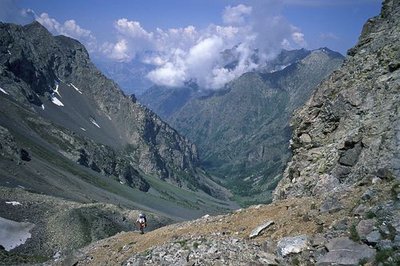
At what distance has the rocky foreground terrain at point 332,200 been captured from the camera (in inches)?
952

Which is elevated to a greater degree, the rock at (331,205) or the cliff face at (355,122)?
the cliff face at (355,122)

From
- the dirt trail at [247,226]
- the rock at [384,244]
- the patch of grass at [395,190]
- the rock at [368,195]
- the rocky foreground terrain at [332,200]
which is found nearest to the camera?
the rock at [384,244]

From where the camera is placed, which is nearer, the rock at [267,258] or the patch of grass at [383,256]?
the patch of grass at [383,256]

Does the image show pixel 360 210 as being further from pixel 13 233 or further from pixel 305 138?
pixel 13 233

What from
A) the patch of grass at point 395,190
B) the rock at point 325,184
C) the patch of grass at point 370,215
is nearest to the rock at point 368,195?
the patch of grass at point 395,190

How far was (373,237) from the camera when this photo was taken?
2281cm

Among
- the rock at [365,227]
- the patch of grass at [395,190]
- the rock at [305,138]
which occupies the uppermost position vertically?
the rock at [305,138]

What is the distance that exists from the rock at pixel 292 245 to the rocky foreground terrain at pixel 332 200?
54 millimetres

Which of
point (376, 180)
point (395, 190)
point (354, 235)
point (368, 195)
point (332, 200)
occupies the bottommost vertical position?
point (354, 235)

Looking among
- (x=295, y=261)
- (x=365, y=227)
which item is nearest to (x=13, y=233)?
(x=295, y=261)

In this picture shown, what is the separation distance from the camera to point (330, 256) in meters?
23.2

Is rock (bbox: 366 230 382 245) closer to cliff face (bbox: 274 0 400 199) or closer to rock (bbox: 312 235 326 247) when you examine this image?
rock (bbox: 312 235 326 247)

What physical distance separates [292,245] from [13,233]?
87.0m

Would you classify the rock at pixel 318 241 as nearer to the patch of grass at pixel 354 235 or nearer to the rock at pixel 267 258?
the patch of grass at pixel 354 235
